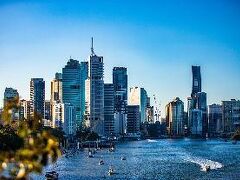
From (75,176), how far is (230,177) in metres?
32.3

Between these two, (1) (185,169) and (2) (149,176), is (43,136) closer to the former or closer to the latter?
(2) (149,176)

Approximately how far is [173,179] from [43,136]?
103471mm

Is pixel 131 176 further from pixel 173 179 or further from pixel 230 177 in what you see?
pixel 230 177

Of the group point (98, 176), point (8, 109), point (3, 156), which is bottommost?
point (98, 176)

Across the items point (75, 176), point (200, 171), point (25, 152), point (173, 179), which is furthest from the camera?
point (200, 171)

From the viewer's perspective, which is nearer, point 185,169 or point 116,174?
point 116,174

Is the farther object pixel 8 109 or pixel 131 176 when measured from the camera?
pixel 131 176

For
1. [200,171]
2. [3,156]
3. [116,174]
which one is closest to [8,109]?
[3,156]

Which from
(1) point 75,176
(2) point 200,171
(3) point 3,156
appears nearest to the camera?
(3) point 3,156

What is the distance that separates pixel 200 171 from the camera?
133875 mm

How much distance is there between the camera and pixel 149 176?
122250 millimetres

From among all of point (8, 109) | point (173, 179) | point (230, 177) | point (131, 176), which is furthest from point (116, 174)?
point (8, 109)

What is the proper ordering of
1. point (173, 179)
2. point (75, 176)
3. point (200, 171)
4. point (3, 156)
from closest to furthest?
1. point (3, 156)
2. point (173, 179)
3. point (75, 176)
4. point (200, 171)

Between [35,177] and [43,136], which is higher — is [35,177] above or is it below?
below
